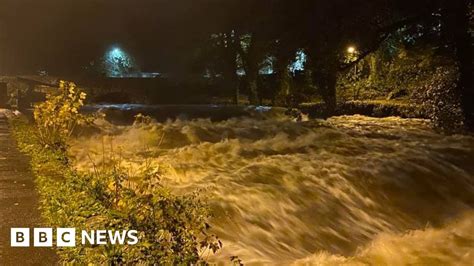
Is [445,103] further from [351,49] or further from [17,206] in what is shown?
[17,206]

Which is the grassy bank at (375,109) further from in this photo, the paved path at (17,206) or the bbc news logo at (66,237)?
the bbc news logo at (66,237)

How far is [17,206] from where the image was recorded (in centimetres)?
621

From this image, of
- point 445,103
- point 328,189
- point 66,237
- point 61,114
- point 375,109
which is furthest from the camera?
point 375,109

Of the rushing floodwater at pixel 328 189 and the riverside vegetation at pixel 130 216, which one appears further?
the rushing floodwater at pixel 328 189

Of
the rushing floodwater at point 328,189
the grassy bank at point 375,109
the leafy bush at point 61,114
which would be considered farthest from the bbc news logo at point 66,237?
the grassy bank at point 375,109

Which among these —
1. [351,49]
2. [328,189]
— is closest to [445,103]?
[351,49]

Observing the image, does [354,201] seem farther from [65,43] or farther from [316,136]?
[65,43]

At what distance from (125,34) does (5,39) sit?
10.5 meters

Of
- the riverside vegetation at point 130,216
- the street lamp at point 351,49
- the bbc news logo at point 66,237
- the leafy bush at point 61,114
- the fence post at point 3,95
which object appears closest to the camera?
the riverside vegetation at point 130,216

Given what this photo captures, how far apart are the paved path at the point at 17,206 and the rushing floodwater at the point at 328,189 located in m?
1.63

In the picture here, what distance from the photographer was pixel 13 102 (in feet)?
87.8

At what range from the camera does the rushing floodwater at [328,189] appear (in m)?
7.05

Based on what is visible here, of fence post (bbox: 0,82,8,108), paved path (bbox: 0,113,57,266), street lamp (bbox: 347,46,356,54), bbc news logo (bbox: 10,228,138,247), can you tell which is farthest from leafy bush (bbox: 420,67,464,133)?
fence post (bbox: 0,82,8,108)

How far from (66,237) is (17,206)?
182 centimetres
